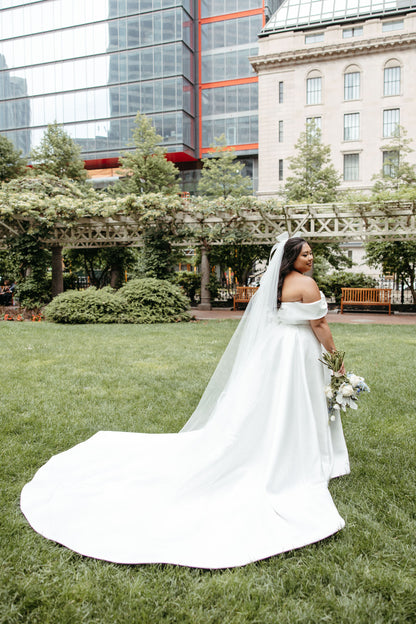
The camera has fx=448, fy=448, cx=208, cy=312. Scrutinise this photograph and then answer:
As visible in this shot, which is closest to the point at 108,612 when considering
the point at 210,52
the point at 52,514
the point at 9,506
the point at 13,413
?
the point at 52,514

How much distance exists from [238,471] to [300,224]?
15.6m

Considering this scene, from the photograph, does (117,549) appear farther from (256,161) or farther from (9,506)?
(256,161)

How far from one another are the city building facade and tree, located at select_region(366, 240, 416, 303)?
21.5 meters

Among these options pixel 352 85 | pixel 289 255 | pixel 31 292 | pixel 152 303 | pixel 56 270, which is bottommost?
pixel 152 303

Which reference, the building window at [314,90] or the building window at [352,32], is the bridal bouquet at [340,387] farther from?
the building window at [352,32]

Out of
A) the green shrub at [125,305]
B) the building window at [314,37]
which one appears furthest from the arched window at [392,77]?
the green shrub at [125,305]

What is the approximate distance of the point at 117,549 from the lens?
2775mm

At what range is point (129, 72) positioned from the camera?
46031mm

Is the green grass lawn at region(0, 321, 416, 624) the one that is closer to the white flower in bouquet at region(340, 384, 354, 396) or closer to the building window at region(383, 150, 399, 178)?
the white flower in bouquet at region(340, 384, 354, 396)

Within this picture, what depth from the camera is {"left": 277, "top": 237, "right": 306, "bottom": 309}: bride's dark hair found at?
12.3ft

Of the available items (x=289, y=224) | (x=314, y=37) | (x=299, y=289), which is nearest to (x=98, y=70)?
(x=314, y=37)

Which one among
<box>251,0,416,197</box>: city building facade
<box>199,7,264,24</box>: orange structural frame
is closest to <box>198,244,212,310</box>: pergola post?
<box>251,0,416,197</box>: city building facade

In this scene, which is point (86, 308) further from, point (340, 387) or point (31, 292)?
point (340, 387)

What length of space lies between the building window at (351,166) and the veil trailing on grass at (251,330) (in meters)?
43.4
